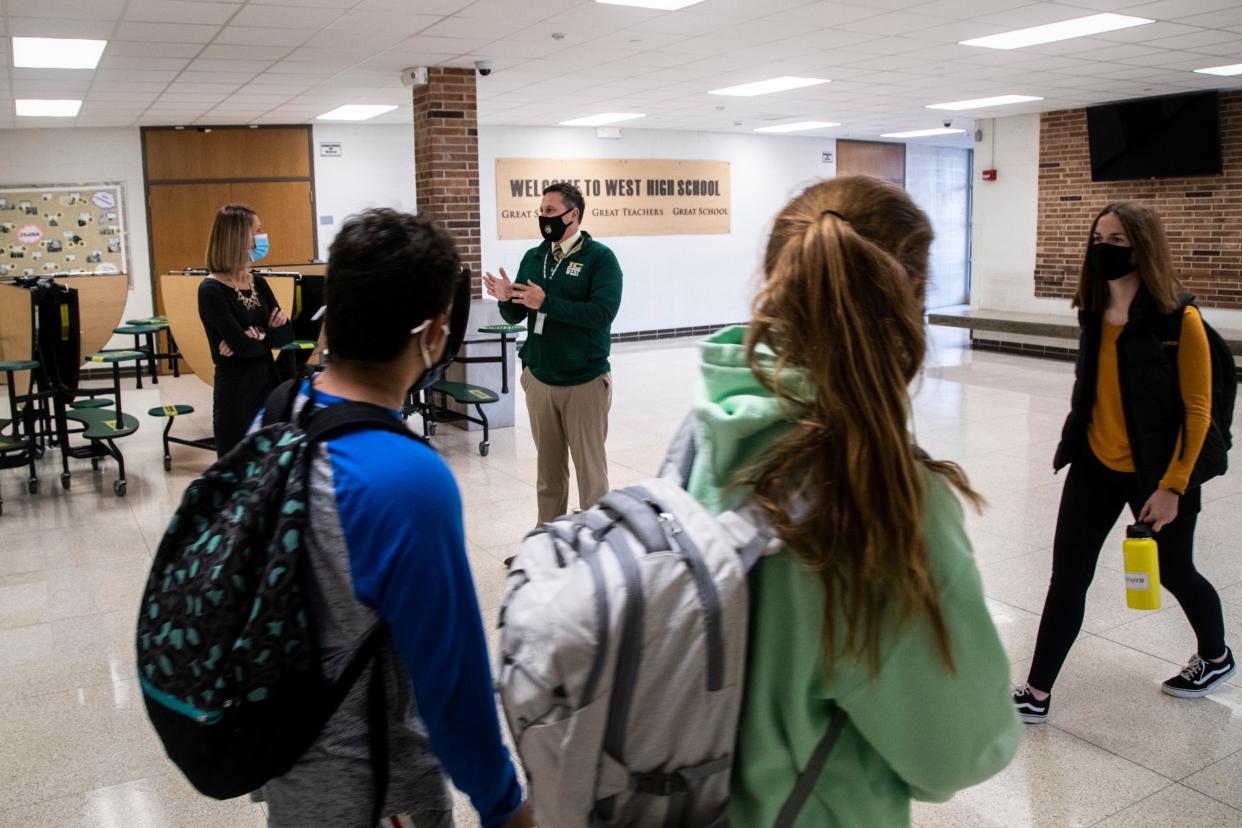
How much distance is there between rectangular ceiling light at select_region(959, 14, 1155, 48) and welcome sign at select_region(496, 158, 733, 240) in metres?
6.12

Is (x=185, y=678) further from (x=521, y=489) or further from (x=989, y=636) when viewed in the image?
(x=521, y=489)

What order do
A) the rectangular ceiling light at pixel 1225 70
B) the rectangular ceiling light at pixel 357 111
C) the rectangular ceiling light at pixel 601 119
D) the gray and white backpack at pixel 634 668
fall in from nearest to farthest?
the gray and white backpack at pixel 634 668 < the rectangular ceiling light at pixel 1225 70 < the rectangular ceiling light at pixel 357 111 < the rectangular ceiling light at pixel 601 119

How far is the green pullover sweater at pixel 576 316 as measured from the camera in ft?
13.6

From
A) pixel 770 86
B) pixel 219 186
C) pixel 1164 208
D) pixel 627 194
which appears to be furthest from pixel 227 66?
pixel 1164 208

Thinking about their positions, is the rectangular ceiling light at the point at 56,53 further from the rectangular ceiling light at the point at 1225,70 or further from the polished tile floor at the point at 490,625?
the rectangular ceiling light at the point at 1225,70

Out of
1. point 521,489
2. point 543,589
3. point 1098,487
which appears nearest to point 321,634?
point 543,589

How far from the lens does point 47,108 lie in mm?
9523

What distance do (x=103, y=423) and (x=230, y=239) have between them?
91.9 inches

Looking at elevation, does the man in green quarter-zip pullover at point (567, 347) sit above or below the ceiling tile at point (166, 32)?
below

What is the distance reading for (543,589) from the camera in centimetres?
100

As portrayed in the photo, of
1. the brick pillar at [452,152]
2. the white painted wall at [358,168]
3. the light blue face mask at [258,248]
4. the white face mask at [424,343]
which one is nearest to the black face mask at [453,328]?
the white face mask at [424,343]

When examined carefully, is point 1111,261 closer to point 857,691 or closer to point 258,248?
point 857,691

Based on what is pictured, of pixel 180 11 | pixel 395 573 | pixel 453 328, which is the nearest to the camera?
pixel 395 573

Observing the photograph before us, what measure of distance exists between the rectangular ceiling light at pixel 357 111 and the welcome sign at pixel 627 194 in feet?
6.42
